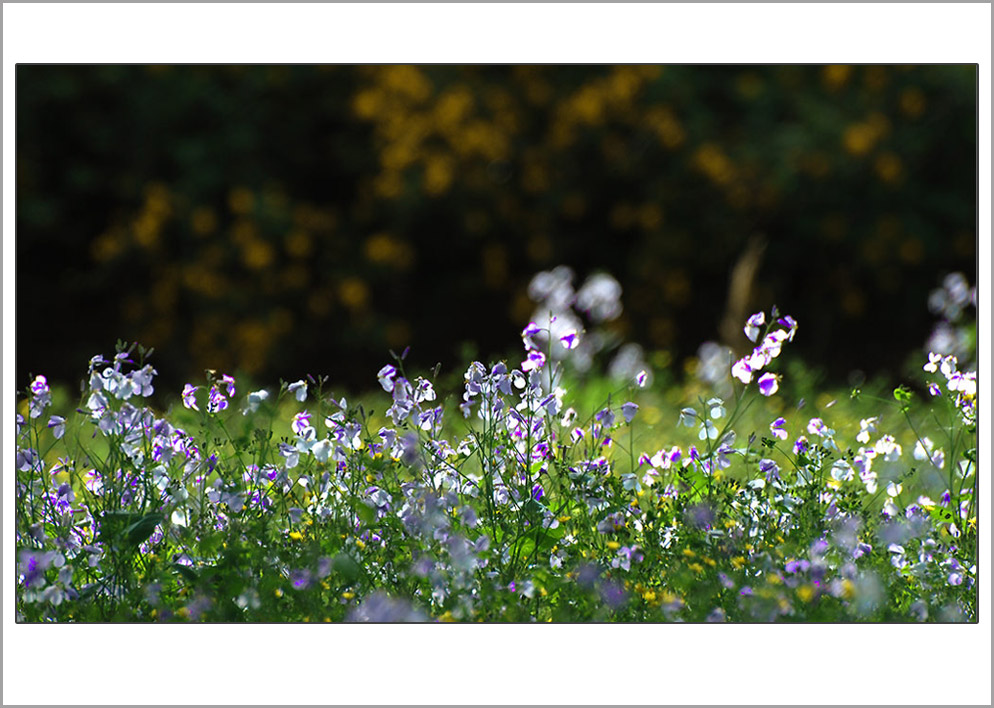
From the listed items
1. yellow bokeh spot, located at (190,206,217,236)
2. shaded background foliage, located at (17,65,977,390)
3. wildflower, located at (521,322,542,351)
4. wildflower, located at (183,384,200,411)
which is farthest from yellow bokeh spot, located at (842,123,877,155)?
wildflower, located at (183,384,200,411)

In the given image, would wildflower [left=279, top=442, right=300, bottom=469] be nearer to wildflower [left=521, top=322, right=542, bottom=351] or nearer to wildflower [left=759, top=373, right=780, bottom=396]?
wildflower [left=521, top=322, right=542, bottom=351]

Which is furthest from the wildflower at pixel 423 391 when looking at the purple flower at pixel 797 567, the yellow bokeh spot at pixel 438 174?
the yellow bokeh spot at pixel 438 174

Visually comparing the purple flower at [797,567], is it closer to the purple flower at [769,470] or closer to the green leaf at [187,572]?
the purple flower at [769,470]

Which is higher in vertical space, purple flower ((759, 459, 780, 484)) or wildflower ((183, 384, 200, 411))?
wildflower ((183, 384, 200, 411))

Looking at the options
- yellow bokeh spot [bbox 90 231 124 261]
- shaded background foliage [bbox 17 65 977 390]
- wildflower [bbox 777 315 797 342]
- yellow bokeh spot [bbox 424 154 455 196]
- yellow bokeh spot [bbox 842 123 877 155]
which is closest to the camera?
wildflower [bbox 777 315 797 342]

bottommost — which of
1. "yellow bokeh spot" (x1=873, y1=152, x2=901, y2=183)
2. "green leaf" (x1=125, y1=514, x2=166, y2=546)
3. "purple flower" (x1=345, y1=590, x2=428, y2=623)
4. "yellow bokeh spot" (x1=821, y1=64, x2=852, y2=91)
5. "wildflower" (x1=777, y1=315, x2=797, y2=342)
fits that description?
"purple flower" (x1=345, y1=590, x2=428, y2=623)

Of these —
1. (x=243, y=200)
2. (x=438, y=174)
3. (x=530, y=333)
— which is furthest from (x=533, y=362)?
(x=243, y=200)

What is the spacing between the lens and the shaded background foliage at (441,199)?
23.5 feet

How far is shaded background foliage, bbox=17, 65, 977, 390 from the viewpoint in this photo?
716cm

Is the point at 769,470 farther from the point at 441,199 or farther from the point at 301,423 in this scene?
the point at 441,199

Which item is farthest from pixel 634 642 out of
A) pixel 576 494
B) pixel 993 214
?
pixel 993 214

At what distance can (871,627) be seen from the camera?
2328 mm

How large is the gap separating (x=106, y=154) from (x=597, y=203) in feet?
10.7

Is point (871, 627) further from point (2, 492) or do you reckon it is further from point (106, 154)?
point (106, 154)
